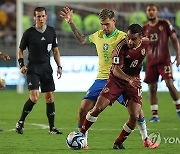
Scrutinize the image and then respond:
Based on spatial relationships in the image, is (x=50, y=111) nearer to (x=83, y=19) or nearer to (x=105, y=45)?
(x=105, y=45)

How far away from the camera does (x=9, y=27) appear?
30391 mm

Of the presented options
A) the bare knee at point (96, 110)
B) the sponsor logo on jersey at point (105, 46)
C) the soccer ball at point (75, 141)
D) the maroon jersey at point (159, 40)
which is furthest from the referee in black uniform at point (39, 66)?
the maroon jersey at point (159, 40)

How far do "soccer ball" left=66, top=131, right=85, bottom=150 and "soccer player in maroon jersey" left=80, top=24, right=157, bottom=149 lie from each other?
193 mm

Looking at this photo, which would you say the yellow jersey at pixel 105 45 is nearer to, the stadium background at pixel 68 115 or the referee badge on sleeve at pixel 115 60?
the referee badge on sleeve at pixel 115 60

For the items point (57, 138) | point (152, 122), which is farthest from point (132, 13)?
point (57, 138)

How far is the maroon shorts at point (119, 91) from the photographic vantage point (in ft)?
37.8

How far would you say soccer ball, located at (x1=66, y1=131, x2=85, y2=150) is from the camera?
11.5 metres

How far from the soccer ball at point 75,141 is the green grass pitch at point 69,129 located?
10 centimetres

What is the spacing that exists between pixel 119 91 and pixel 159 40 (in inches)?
224

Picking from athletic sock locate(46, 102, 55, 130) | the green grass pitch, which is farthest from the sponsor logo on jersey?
athletic sock locate(46, 102, 55, 130)

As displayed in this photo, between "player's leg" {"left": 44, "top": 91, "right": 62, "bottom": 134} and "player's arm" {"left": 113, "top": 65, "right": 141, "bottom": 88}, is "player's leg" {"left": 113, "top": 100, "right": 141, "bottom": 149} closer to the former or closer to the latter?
"player's arm" {"left": 113, "top": 65, "right": 141, "bottom": 88}

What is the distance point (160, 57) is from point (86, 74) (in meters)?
7.91

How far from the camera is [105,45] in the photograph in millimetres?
12289

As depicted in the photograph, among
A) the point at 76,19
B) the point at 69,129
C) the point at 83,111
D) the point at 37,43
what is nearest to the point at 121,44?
the point at 83,111
